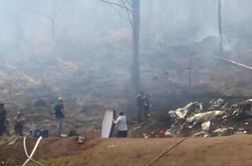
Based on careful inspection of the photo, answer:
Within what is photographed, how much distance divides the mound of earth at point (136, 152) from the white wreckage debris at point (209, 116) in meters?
3.81

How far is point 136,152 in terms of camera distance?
11.2 metres

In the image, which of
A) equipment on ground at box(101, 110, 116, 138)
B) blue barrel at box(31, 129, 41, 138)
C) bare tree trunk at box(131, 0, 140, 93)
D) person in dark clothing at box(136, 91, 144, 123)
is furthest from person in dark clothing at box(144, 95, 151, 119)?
blue barrel at box(31, 129, 41, 138)

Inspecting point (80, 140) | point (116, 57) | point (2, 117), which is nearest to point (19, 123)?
point (2, 117)

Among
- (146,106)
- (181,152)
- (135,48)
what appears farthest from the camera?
(135,48)

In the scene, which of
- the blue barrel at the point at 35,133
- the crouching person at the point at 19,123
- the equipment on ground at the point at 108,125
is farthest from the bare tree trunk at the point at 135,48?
the blue barrel at the point at 35,133

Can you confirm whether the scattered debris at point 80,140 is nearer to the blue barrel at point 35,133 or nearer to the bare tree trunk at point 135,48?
the blue barrel at point 35,133

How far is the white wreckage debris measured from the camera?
50.2ft

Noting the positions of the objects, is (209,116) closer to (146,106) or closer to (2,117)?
(146,106)

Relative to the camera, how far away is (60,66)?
32.5 metres

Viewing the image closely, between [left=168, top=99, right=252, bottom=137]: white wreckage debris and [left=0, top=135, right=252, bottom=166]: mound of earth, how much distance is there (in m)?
3.81

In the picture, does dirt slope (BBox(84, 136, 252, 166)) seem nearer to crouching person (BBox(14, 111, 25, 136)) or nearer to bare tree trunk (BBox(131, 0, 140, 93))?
crouching person (BBox(14, 111, 25, 136))

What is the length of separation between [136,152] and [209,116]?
20.1ft

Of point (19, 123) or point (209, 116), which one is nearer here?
point (209, 116)

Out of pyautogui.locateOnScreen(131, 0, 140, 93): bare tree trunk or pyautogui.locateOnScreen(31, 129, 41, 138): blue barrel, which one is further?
pyautogui.locateOnScreen(131, 0, 140, 93): bare tree trunk
